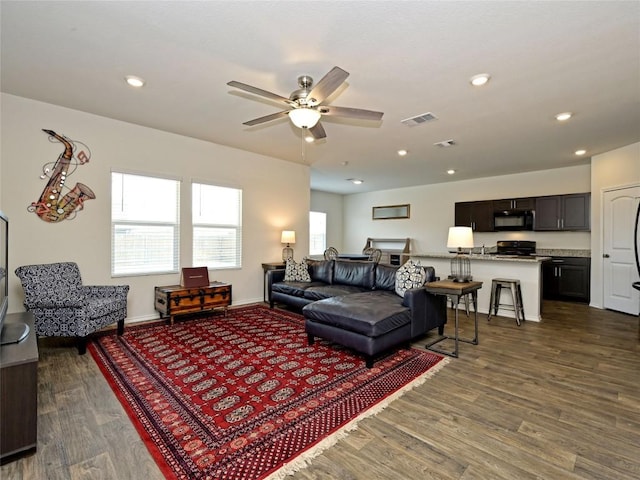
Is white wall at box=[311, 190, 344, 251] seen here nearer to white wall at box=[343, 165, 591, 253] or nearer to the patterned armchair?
white wall at box=[343, 165, 591, 253]

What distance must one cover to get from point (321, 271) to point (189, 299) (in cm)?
212

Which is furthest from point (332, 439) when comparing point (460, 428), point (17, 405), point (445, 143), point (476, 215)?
point (476, 215)

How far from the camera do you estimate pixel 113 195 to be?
166 inches

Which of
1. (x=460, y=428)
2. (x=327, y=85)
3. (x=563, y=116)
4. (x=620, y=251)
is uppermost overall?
(x=563, y=116)

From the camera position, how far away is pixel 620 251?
510 centimetres

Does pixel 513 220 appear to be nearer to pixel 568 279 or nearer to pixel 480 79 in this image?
pixel 568 279

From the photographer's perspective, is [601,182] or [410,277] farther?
[601,182]

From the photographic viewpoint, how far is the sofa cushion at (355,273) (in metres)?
4.66

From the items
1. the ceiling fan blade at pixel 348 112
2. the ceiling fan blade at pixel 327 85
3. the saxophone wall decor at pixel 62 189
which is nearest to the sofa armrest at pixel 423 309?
the ceiling fan blade at pixel 348 112

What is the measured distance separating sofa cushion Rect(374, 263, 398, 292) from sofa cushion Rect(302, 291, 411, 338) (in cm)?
80

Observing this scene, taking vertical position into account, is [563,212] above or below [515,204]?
below

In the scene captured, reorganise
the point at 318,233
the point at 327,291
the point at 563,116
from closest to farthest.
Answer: the point at 563,116 < the point at 327,291 < the point at 318,233

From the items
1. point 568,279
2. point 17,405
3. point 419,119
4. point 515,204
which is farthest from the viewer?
point 515,204

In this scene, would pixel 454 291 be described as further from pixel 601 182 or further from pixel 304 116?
pixel 601 182
